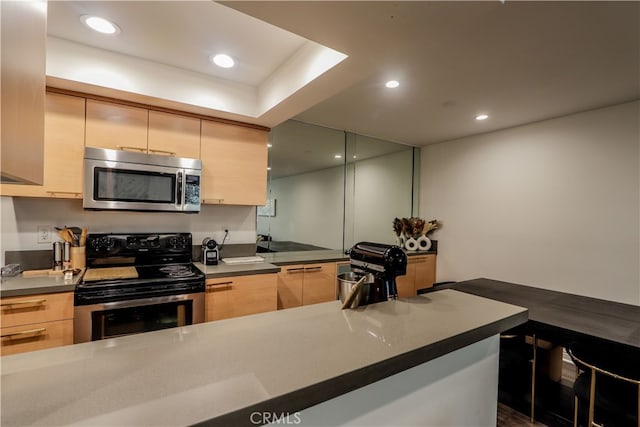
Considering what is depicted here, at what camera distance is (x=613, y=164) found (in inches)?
101

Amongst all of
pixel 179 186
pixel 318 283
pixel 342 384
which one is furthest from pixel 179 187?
pixel 342 384

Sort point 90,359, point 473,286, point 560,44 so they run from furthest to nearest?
point 473,286, point 560,44, point 90,359

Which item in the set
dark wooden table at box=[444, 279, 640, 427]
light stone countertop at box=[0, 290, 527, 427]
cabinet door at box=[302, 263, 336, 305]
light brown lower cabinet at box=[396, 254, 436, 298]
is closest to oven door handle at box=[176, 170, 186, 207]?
cabinet door at box=[302, 263, 336, 305]

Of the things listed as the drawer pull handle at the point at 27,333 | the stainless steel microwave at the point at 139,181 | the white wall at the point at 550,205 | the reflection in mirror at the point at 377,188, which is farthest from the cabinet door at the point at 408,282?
the drawer pull handle at the point at 27,333

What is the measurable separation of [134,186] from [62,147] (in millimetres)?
504

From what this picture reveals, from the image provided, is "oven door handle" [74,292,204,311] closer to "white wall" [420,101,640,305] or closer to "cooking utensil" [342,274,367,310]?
"cooking utensil" [342,274,367,310]

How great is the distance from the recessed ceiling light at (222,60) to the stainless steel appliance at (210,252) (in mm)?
1454

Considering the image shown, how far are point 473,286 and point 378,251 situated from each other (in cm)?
188

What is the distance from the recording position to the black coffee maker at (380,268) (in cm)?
124

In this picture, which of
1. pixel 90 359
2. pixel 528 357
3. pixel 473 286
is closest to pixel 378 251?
pixel 90 359

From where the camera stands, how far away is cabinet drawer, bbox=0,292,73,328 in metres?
1.65

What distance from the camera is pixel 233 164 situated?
265 centimetres

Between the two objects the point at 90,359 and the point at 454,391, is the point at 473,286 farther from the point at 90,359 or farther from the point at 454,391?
the point at 90,359

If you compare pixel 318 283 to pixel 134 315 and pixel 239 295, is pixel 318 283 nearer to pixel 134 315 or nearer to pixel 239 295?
pixel 239 295
